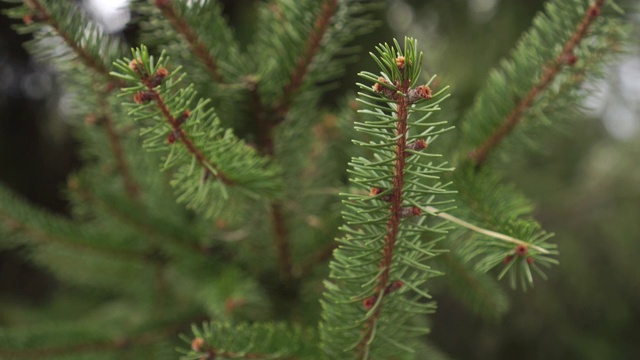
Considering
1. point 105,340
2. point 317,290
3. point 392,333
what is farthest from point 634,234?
point 105,340

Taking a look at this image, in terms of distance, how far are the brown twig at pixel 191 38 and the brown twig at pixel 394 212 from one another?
26cm

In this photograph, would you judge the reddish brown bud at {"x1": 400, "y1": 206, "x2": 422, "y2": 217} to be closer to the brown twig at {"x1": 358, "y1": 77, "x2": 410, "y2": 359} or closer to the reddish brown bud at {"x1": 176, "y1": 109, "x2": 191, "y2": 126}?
the brown twig at {"x1": 358, "y1": 77, "x2": 410, "y2": 359}

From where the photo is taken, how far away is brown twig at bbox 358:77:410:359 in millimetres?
341

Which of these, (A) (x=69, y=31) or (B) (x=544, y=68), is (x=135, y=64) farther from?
(B) (x=544, y=68)

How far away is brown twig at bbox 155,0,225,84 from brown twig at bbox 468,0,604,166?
297 mm

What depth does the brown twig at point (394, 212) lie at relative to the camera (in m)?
0.34

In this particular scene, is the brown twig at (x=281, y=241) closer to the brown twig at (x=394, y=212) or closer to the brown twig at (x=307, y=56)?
the brown twig at (x=307, y=56)

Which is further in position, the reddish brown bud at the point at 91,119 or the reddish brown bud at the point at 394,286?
the reddish brown bud at the point at 91,119

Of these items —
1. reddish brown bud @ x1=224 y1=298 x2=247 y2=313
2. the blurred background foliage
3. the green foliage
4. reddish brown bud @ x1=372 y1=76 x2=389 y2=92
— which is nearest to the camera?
reddish brown bud @ x1=372 y1=76 x2=389 y2=92

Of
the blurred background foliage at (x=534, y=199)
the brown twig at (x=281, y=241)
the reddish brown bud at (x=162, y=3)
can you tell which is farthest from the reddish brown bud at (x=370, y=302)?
the blurred background foliage at (x=534, y=199)

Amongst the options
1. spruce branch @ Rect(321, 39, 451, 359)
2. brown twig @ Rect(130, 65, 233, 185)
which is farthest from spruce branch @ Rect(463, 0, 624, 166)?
brown twig @ Rect(130, 65, 233, 185)

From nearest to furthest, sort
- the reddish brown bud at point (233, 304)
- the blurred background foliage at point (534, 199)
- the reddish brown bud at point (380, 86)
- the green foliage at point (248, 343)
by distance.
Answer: the reddish brown bud at point (380, 86) → the green foliage at point (248, 343) → the reddish brown bud at point (233, 304) → the blurred background foliage at point (534, 199)

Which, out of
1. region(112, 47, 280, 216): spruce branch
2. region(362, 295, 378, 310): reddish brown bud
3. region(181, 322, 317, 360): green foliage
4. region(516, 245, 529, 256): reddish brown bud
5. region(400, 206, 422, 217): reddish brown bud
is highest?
region(112, 47, 280, 216): spruce branch

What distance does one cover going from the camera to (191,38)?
0.52 meters
